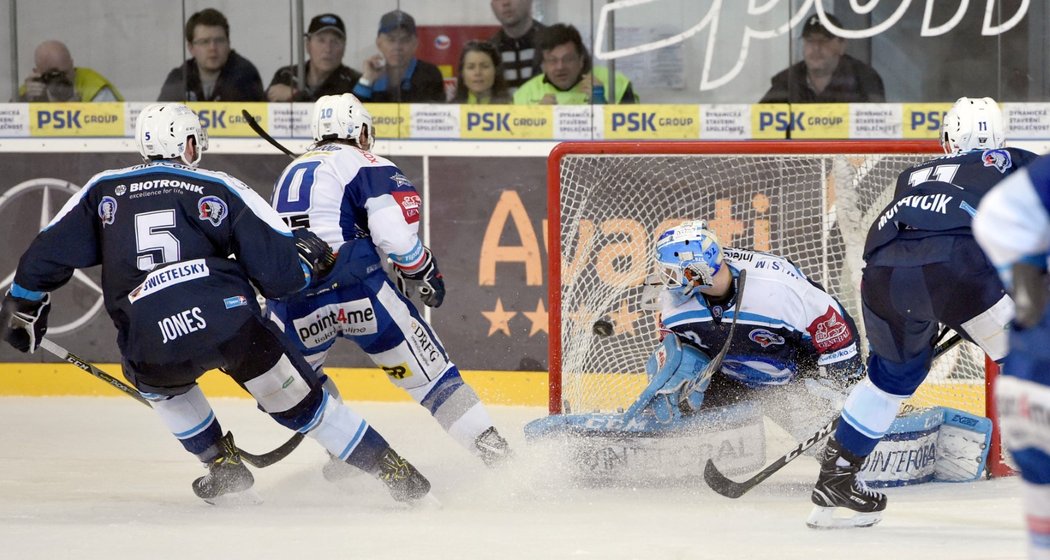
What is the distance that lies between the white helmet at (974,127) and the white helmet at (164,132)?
79.7 inches

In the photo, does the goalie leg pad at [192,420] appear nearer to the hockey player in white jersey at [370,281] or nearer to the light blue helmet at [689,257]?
the hockey player in white jersey at [370,281]

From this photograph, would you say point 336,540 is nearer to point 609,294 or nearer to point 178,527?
point 178,527

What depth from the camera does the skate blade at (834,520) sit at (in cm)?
351

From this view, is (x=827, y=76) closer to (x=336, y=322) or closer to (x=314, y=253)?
(x=336, y=322)

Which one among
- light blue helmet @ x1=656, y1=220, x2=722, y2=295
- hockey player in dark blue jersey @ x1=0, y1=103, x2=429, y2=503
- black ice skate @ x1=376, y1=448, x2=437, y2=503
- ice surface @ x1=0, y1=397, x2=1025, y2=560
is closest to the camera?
ice surface @ x1=0, y1=397, x2=1025, y2=560

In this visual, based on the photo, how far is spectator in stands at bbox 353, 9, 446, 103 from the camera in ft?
18.8

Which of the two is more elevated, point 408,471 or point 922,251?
point 922,251

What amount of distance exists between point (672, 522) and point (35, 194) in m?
3.48

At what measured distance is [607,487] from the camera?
4137 mm

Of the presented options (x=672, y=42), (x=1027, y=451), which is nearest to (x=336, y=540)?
(x=1027, y=451)

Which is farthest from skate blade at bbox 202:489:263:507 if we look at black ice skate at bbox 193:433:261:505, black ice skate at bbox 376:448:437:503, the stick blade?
the stick blade

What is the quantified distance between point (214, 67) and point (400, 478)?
2726mm

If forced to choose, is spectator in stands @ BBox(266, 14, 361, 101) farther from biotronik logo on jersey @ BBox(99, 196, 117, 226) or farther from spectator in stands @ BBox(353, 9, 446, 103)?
biotronik logo on jersey @ BBox(99, 196, 117, 226)

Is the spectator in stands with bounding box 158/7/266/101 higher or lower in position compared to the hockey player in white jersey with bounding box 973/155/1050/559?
higher
